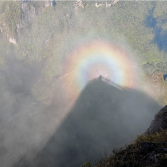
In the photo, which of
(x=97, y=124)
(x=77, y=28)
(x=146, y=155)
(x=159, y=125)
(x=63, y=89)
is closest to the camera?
(x=146, y=155)

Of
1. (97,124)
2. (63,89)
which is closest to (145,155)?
(97,124)

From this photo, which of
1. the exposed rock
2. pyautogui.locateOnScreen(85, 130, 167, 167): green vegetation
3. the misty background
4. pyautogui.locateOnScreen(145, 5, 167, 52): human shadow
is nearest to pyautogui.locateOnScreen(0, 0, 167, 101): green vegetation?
pyautogui.locateOnScreen(145, 5, 167, 52): human shadow

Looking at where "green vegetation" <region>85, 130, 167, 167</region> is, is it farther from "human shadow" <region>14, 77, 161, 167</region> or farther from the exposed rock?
"human shadow" <region>14, 77, 161, 167</region>

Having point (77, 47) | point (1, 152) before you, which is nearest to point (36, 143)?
point (1, 152)

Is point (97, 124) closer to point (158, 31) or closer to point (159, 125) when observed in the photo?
point (159, 125)

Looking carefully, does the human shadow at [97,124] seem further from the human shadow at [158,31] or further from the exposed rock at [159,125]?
the human shadow at [158,31]

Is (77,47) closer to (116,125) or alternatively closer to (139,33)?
(139,33)
